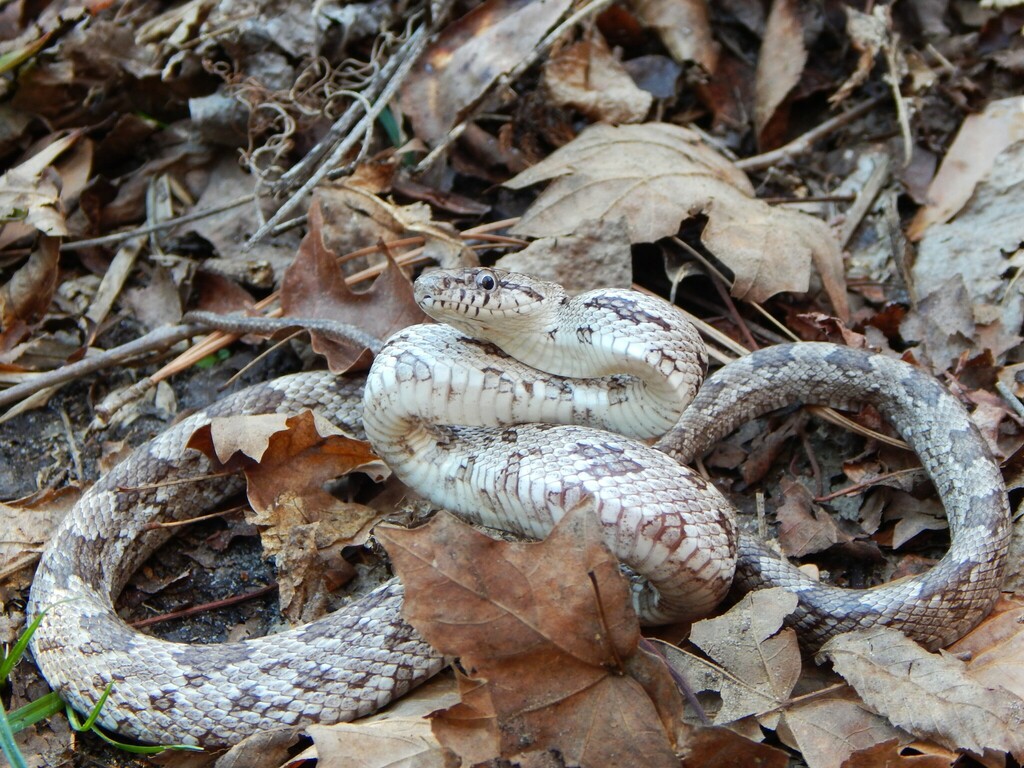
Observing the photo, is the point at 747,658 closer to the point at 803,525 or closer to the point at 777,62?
the point at 803,525

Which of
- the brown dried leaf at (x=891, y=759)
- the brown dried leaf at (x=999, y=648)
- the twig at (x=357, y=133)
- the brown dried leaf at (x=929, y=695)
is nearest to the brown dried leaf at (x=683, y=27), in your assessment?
the twig at (x=357, y=133)

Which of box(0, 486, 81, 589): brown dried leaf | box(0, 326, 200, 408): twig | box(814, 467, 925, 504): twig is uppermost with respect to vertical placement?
box(0, 326, 200, 408): twig

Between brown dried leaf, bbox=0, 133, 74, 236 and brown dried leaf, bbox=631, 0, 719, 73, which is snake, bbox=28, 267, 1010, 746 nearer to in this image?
brown dried leaf, bbox=0, 133, 74, 236

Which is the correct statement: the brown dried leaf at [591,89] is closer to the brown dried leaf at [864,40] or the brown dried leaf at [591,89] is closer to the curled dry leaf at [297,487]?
the brown dried leaf at [864,40]

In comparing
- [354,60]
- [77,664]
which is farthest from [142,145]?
[77,664]

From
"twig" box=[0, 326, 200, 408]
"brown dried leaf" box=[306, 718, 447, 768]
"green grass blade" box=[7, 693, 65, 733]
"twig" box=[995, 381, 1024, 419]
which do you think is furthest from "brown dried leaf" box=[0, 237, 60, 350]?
"twig" box=[995, 381, 1024, 419]

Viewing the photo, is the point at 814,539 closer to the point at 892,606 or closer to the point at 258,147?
the point at 892,606
